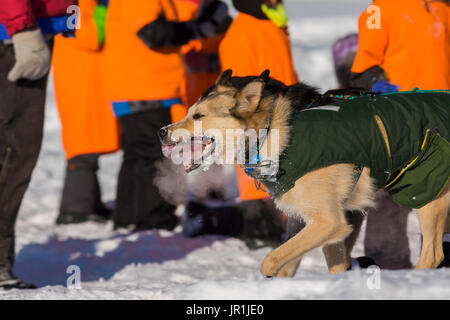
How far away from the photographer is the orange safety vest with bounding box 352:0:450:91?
12.8ft

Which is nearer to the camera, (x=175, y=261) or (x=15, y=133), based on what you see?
(x=15, y=133)

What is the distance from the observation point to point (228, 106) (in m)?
3.14

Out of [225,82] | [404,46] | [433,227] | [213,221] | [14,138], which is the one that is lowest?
[213,221]

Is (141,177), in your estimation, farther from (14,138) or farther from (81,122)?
(14,138)

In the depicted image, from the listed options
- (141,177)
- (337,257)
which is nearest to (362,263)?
(337,257)

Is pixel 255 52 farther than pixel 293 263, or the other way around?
pixel 255 52

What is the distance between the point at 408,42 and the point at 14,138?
2.30 metres

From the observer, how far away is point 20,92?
371 cm

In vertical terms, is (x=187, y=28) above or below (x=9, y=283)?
above

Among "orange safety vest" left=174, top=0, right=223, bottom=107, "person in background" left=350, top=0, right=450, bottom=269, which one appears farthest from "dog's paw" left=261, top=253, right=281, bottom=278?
"orange safety vest" left=174, top=0, right=223, bottom=107

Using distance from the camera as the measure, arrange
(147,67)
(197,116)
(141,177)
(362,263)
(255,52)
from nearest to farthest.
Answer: (197,116), (362,263), (255,52), (147,67), (141,177)

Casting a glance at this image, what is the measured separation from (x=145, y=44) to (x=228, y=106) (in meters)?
2.08
